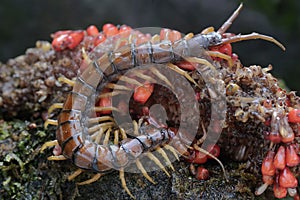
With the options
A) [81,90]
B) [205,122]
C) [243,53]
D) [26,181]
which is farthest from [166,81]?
[243,53]

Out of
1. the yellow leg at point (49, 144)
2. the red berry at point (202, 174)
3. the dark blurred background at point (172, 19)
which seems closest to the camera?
the red berry at point (202, 174)

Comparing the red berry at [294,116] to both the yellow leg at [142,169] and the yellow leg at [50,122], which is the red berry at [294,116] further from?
the yellow leg at [50,122]

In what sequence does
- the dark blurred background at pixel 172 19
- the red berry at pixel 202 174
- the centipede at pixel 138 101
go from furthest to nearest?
1. the dark blurred background at pixel 172 19
2. the red berry at pixel 202 174
3. the centipede at pixel 138 101

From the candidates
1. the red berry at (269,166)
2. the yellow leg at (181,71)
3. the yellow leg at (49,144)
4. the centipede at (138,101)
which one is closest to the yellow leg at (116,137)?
the centipede at (138,101)

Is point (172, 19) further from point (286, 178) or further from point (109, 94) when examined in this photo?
point (286, 178)

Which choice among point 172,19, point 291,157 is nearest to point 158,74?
point 291,157

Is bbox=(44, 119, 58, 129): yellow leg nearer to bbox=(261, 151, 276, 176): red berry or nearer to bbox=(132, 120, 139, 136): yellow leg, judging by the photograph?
bbox=(132, 120, 139, 136): yellow leg
